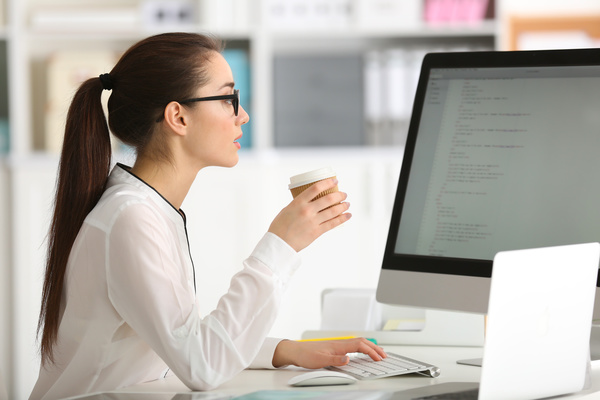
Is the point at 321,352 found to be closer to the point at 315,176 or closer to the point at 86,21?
the point at 315,176

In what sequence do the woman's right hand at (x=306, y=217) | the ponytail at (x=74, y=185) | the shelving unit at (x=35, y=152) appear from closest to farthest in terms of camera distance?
the woman's right hand at (x=306, y=217) → the ponytail at (x=74, y=185) → the shelving unit at (x=35, y=152)

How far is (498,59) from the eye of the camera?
126 centimetres

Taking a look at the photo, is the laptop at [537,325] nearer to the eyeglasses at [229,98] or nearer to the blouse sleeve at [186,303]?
the blouse sleeve at [186,303]

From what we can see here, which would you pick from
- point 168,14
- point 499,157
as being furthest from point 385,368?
point 168,14

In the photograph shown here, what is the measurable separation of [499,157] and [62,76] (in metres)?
2.29

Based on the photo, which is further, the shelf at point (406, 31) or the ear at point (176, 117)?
the shelf at point (406, 31)

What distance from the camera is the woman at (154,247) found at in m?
1.19

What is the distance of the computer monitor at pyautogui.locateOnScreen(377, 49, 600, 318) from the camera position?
3.86ft

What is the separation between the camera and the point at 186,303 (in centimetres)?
120

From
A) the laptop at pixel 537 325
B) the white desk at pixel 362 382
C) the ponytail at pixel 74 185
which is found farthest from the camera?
the ponytail at pixel 74 185

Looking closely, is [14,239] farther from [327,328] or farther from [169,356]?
[169,356]

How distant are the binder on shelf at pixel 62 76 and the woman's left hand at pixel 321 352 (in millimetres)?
2069

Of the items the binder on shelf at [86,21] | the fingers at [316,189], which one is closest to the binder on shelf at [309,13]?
the binder on shelf at [86,21]

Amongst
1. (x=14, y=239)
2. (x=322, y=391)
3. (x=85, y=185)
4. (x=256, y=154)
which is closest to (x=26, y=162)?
(x=14, y=239)
